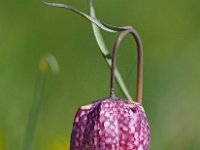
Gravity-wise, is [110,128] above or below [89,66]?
below

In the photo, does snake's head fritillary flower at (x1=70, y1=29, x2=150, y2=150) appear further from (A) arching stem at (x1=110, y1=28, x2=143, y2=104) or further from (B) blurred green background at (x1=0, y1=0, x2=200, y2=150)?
(B) blurred green background at (x1=0, y1=0, x2=200, y2=150)

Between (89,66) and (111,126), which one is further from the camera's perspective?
(89,66)

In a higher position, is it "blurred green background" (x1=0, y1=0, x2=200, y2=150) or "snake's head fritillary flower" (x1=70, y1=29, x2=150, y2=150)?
"blurred green background" (x1=0, y1=0, x2=200, y2=150)

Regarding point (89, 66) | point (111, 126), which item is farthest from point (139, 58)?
point (89, 66)

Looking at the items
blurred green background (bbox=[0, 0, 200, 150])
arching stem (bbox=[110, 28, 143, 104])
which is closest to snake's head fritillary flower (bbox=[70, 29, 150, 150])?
arching stem (bbox=[110, 28, 143, 104])

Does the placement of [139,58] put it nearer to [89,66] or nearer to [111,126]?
[111,126]

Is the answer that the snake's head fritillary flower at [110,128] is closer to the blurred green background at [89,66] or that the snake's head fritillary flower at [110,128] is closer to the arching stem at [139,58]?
the arching stem at [139,58]

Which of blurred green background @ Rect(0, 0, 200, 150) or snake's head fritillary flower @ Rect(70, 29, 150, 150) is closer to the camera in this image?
snake's head fritillary flower @ Rect(70, 29, 150, 150)

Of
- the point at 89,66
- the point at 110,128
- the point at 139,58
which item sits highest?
the point at 89,66
